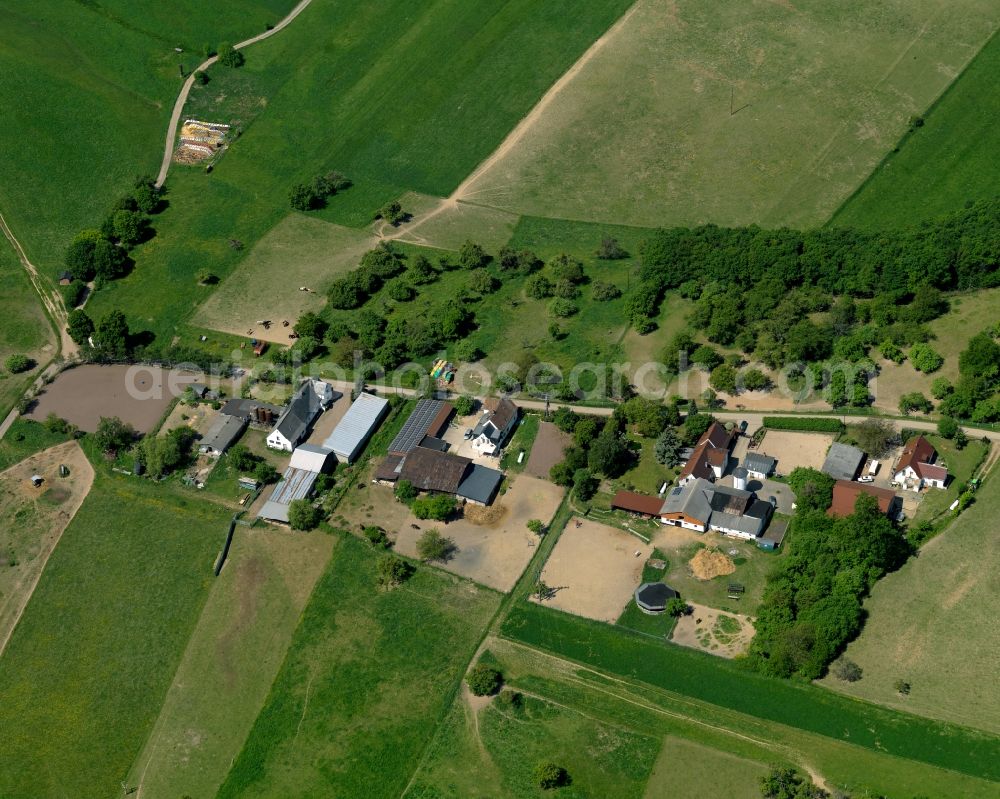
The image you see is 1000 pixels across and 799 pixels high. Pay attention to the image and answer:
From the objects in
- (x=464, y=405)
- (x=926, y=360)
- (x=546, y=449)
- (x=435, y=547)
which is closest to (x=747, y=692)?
(x=435, y=547)

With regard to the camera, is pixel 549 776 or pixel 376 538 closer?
pixel 549 776

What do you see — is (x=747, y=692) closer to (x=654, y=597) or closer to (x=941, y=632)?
(x=654, y=597)

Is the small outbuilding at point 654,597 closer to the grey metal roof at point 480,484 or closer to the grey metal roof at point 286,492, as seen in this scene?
the grey metal roof at point 480,484

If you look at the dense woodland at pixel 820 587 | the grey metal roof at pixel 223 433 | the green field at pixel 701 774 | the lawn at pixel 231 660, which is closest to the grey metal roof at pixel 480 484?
the lawn at pixel 231 660

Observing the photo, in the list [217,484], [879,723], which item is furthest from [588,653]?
[217,484]

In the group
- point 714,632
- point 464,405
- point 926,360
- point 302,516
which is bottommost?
point 302,516

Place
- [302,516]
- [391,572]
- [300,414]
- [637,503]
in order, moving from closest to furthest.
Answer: [391,572]
[637,503]
[302,516]
[300,414]

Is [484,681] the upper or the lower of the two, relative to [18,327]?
lower
